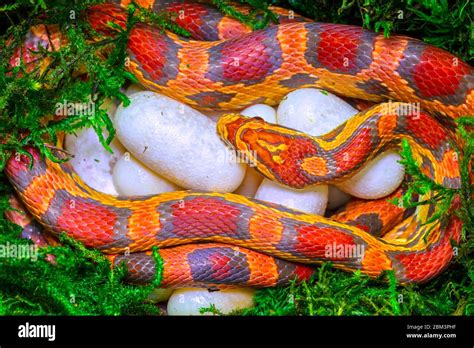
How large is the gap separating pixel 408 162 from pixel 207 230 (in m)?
1.18

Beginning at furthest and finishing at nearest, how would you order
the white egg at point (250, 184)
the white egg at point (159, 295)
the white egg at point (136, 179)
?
the white egg at point (250, 184)
the white egg at point (136, 179)
the white egg at point (159, 295)

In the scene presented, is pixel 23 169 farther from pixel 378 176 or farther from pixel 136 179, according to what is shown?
pixel 378 176

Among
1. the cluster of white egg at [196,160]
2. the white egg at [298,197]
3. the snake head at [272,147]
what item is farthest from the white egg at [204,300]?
the snake head at [272,147]

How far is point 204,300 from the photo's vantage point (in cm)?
361

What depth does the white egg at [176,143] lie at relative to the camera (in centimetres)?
363

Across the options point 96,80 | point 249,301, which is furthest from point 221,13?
point 249,301

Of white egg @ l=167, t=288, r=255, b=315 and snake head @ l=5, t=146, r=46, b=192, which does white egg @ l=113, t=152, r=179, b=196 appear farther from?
white egg @ l=167, t=288, r=255, b=315

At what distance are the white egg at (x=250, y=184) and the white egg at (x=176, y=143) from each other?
0.53 feet

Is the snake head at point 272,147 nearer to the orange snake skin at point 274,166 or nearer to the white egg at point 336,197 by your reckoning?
the orange snake skin at point 274,166

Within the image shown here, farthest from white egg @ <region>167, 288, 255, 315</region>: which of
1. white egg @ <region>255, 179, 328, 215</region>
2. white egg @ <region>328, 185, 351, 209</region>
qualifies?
white egg @ <region>328, 185, 351, 209</region>

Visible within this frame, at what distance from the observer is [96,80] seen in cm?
373

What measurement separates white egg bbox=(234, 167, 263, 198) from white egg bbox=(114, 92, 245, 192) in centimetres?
16

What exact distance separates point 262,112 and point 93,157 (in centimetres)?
111

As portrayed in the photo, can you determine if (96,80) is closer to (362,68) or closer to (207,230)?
(207,230)
